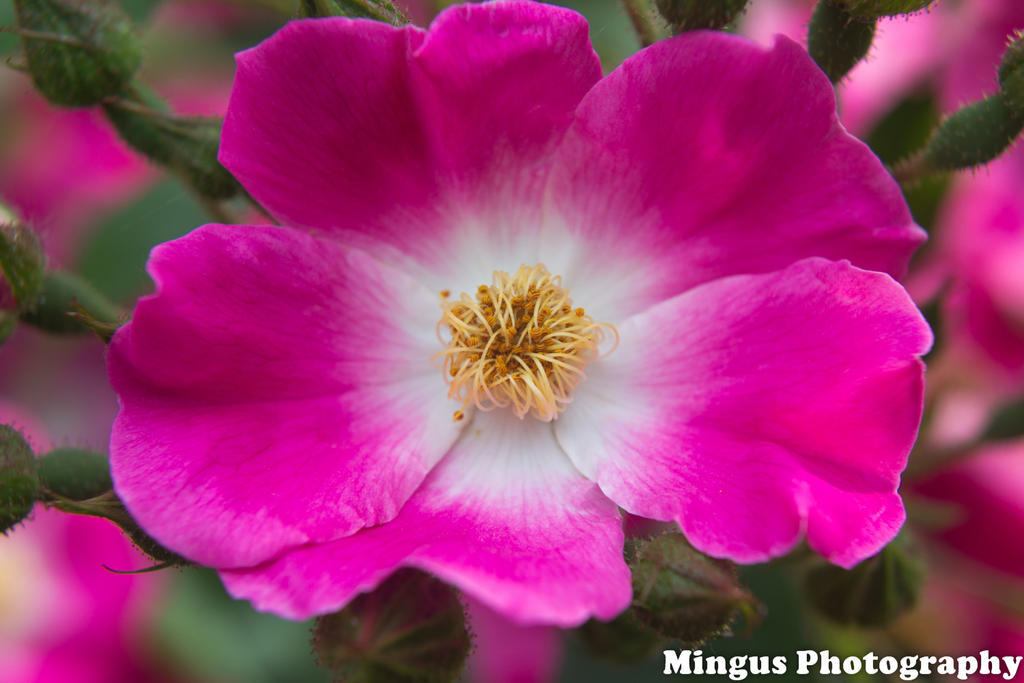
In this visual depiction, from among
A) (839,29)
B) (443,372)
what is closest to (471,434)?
(443,372)

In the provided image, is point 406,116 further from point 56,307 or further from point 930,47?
point 930,47

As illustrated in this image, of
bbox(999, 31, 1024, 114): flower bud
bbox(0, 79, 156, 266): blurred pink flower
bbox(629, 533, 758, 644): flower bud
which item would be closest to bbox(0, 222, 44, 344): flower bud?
bbox(629, 533, 758, 644): flower bud

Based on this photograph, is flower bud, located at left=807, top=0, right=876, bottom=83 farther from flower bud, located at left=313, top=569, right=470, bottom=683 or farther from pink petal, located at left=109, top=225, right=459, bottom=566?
flower bud, located at left=313, top=569, right=470, bottom=683

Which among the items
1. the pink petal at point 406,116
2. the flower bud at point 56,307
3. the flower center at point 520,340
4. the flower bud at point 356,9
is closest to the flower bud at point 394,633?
the flower center at point 520,340

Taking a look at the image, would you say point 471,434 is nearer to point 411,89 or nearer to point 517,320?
point 517,320

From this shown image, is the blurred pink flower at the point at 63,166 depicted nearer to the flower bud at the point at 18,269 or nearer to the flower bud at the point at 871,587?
the flower bud at the point at 18,269

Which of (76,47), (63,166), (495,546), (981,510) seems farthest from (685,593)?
(63,166)
